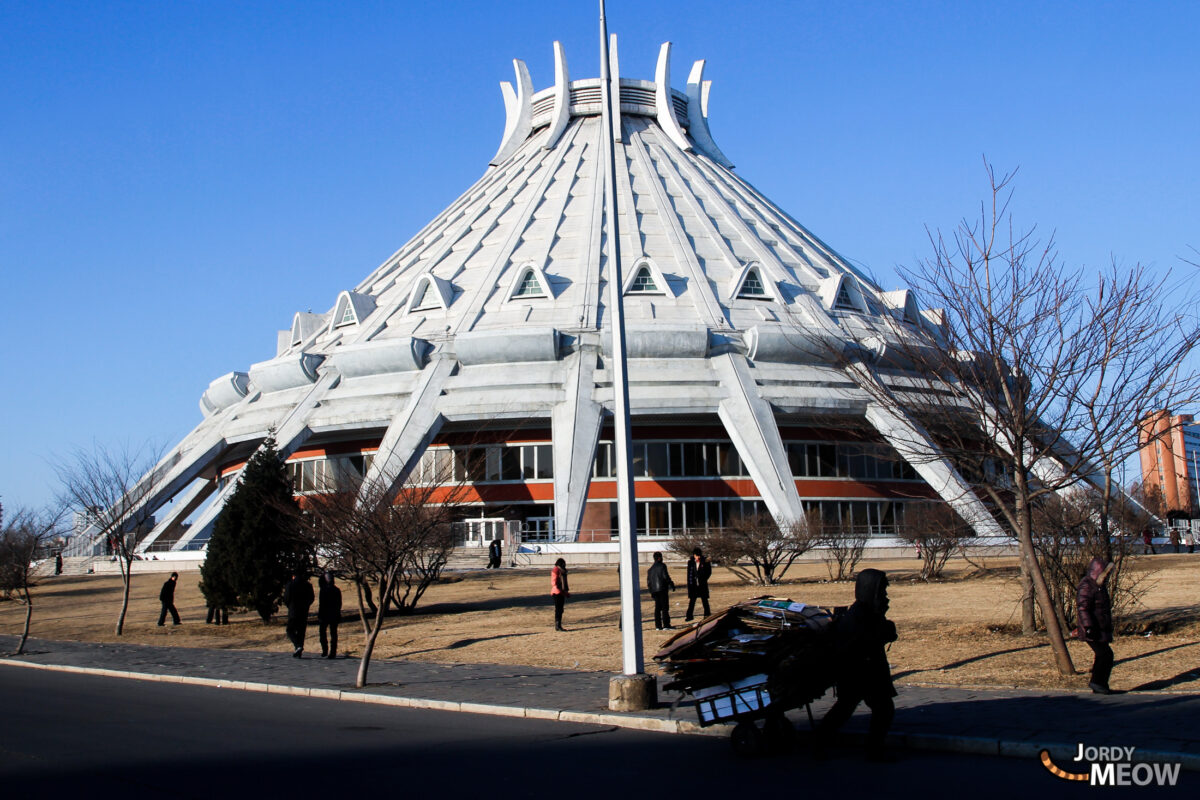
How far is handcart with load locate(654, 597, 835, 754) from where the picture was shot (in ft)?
28.9

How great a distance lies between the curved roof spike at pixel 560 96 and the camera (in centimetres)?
6850

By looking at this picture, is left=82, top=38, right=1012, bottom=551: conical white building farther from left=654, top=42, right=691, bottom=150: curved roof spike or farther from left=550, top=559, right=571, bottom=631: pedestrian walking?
left=550, top=559, right=571, bottom=631: pedestrian walking

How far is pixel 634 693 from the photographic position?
11211mm

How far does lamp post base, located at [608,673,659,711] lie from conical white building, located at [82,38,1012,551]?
3055cm

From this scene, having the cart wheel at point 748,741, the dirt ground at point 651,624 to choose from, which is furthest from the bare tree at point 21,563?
the cart wheel at point 748,741

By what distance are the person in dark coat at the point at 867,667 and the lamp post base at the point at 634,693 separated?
9.97 ft

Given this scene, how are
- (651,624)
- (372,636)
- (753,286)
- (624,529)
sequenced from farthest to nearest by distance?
(753,286)
(651,624)
(372,636)
(624,529)

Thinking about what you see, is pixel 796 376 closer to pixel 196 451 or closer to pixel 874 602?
pixel 196 451

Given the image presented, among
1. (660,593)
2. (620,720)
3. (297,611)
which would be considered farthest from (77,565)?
(620,720)

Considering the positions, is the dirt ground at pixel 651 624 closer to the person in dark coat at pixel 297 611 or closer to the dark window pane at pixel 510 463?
the person in dark coat at pixel 297 611

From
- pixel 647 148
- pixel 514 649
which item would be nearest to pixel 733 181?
pixel 647 148

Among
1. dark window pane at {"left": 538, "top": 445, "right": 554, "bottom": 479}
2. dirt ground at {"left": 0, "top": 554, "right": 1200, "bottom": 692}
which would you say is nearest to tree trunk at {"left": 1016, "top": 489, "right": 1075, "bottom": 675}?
dirt ground at {"left": 0, "top": 554, "right": 1200, "bottom": 692}

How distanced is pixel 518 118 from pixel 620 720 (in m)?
65.2

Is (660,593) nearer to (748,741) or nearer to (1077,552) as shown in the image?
(1077,552)
